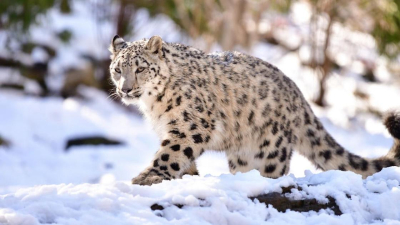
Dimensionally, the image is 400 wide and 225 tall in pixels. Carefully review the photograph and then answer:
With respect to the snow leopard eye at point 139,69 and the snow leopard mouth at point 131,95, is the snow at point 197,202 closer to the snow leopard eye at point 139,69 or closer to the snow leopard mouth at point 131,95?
the snow leopard mouth at point 131,95

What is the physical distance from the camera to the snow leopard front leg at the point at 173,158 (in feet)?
17.5

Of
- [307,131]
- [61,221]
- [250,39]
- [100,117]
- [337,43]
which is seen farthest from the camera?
[337,43]

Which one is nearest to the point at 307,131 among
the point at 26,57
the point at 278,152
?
the point at 278,152

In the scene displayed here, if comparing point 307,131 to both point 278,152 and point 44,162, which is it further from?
point 44,162

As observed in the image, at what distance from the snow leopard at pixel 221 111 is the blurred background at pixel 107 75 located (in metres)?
4.22

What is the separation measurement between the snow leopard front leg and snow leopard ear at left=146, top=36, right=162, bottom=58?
2.71 ft

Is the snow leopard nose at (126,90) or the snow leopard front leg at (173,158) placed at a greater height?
the snow leopard nose at (126,90)

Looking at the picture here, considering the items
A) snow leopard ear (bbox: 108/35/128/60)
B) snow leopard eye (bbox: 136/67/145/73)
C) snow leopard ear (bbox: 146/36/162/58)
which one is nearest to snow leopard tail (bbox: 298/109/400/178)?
snow leopard ear (bbox: 146/36/162/58)

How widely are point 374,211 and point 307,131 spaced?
7.72 feet

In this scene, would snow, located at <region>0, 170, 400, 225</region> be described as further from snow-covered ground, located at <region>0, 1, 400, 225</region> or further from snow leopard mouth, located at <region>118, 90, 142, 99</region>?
snow leopard mouth, located at <region>118, 90, 142, 99</region>

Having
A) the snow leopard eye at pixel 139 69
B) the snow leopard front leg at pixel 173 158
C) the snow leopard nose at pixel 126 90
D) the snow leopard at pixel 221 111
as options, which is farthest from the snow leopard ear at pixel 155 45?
the snow leopard front leg at pixel 173 158

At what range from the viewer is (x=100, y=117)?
15469mm

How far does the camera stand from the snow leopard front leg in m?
5.32

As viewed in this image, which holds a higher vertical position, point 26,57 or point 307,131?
point 26,57
